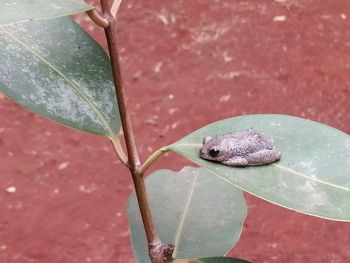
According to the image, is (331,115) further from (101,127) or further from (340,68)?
(101,127)

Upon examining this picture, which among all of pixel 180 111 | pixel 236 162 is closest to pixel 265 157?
pixel 236 162

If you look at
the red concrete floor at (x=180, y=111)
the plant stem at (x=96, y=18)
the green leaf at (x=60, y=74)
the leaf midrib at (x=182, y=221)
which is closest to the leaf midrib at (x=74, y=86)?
the green leaf at (x=60, y=74)

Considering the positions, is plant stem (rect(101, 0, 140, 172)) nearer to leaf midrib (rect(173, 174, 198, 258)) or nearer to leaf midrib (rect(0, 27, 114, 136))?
leaf midrib (rect(0, 27, 114, 136))

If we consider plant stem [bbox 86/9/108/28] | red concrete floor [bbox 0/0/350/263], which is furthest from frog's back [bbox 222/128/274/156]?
red concrete floor [bbox 0/0/350/263]

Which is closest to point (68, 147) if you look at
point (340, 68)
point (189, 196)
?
point (340, 68)

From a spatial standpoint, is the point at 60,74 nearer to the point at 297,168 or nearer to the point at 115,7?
the point at 115,7
